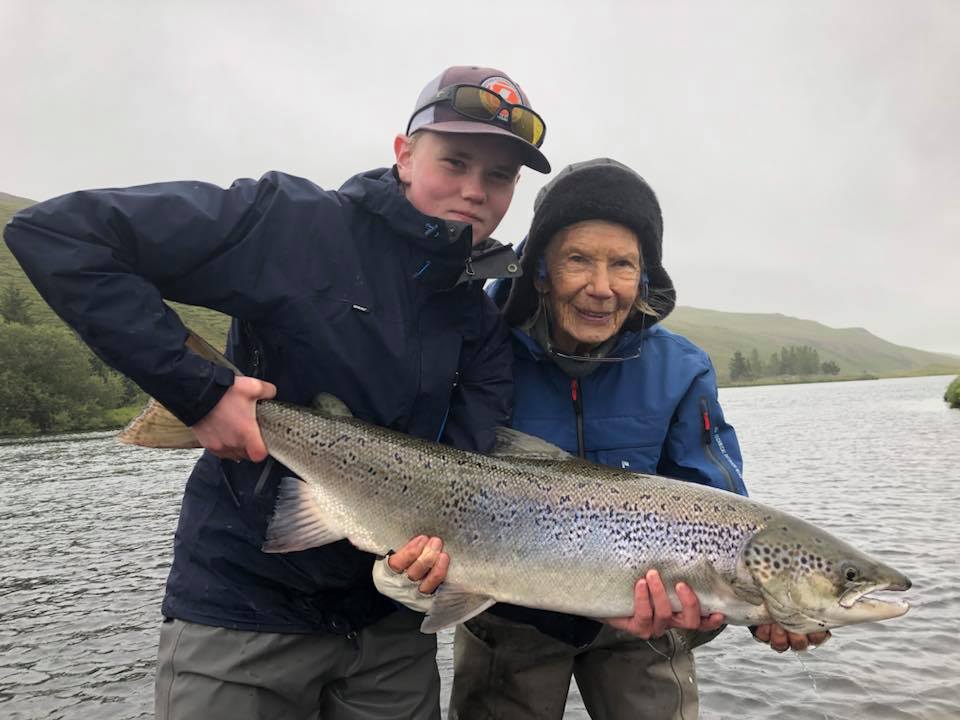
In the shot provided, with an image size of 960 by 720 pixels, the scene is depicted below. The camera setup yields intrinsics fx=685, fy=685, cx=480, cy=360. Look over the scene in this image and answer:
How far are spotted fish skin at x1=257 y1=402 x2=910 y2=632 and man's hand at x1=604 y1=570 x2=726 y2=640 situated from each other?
6cm

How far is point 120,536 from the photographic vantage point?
16719 mm

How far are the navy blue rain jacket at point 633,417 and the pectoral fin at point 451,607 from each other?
2.44 ft

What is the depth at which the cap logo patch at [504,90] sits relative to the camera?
365cm

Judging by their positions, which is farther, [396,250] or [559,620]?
[559,620]

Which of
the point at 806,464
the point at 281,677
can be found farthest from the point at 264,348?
the point at 806,464

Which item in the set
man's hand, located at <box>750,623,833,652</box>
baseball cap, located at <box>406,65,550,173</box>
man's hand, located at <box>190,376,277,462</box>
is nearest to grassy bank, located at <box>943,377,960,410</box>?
man's hand, located at <box>750,623,833,652</box>

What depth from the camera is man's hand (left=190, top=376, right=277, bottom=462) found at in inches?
121

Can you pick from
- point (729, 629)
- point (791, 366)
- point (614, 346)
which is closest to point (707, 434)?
point (614, 346)

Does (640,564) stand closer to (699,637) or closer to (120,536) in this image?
(699,637)

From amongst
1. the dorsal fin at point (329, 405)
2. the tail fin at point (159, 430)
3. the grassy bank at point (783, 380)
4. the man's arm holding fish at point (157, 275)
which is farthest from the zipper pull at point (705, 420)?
the grassy bank at point (783, 380)

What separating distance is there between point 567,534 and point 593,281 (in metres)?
1.49

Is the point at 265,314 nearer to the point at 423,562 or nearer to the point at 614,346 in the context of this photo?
the point at 423,562

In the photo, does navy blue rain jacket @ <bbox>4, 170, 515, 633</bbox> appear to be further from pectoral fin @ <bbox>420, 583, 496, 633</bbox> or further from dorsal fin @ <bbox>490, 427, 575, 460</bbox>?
pectoral fin @ <bbox>420, 583, 496, 633</bbox>

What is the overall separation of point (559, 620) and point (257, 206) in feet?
9.49
